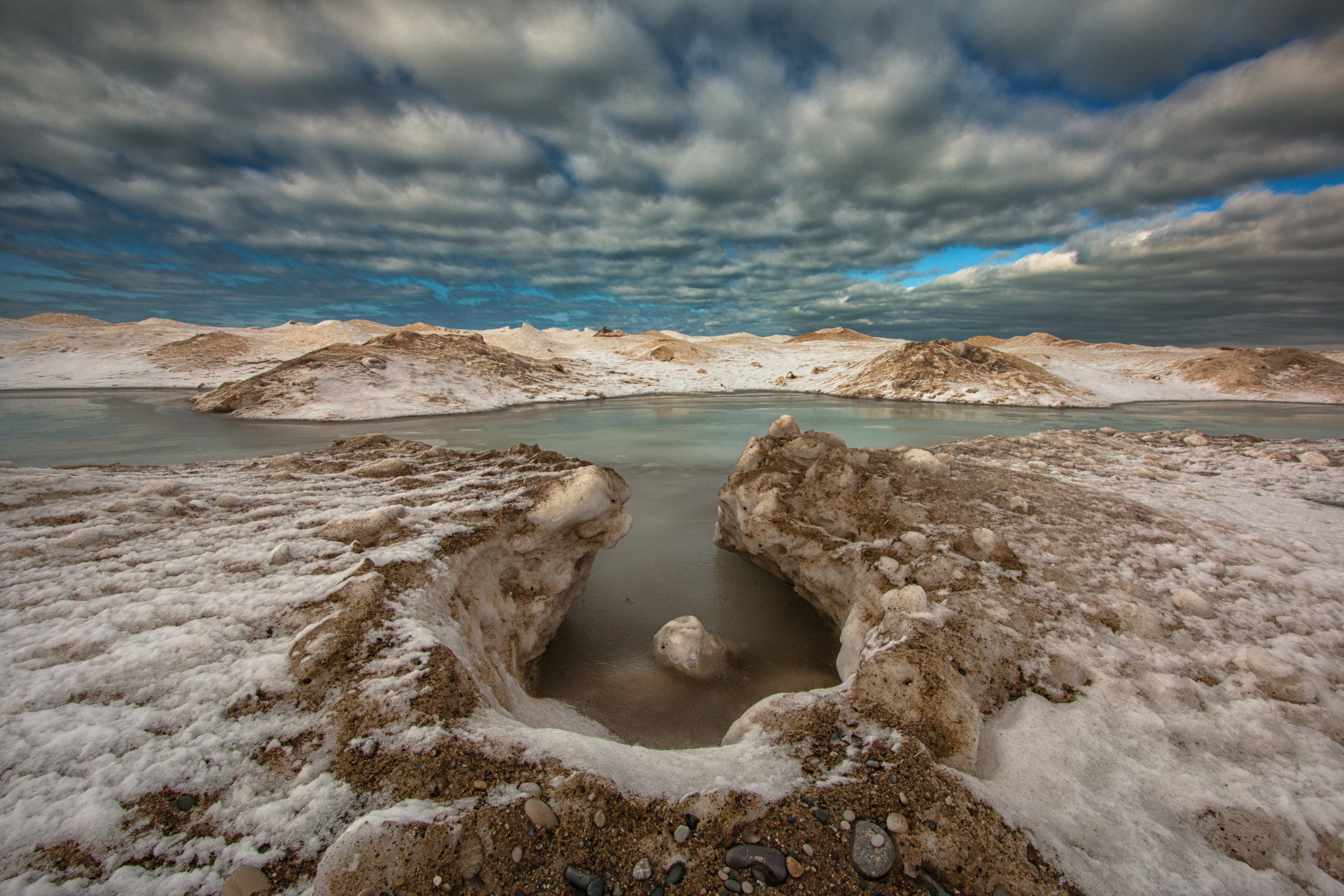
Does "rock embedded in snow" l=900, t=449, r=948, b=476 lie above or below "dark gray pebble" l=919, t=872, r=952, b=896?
above

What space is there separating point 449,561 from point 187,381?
1165 inches

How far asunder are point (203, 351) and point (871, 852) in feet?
120

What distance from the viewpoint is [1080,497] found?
183 inches

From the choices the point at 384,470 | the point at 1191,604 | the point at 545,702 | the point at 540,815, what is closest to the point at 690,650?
the point at 545,702

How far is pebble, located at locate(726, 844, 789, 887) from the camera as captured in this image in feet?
4.53

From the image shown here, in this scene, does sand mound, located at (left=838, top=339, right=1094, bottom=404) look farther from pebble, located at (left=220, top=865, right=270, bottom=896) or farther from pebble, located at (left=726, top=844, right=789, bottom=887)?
pebble, located at (left=220, top=865, right=270, bottom=896)

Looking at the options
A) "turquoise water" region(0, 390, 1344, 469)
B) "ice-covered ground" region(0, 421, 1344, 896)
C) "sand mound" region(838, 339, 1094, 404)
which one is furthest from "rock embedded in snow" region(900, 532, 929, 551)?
"sand mound" region(838, 339, 1094, 404)

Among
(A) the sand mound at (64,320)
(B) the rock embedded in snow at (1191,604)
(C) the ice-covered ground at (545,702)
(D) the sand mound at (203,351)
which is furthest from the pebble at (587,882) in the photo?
(A) the sand mound at (64,320)

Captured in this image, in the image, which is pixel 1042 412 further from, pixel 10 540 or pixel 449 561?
pixel 10 540

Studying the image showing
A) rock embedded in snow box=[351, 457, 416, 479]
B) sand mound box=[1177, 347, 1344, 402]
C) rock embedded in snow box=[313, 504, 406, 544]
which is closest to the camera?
rock embedded in snow box=[313, 504, 406, 544]

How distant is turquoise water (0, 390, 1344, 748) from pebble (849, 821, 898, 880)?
146 centimetres

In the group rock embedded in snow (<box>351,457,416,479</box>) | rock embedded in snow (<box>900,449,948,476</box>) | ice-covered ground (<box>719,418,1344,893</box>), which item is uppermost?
rock embedded in snow (<box>351,457,416,479</box>)

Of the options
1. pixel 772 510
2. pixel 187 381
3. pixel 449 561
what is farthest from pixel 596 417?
pixel 187 381

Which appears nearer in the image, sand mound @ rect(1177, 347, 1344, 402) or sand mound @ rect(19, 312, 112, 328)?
sand mound @ rect(1177, 347, 1344, 402)
